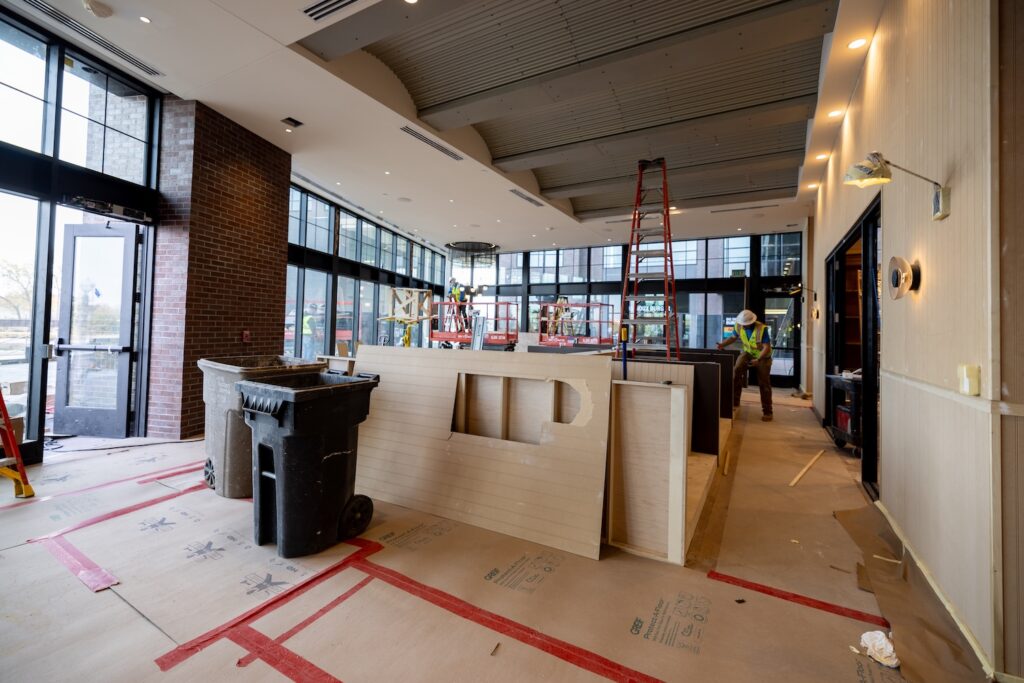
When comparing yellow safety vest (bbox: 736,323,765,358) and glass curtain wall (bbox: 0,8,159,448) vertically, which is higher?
glass curtain wall (bbox: 0,8,159,448)

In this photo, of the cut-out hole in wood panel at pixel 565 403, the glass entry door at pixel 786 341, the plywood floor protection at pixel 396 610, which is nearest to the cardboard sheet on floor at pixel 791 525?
the plywood floor protection at pixel 396 610

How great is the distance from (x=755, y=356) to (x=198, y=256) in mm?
8557

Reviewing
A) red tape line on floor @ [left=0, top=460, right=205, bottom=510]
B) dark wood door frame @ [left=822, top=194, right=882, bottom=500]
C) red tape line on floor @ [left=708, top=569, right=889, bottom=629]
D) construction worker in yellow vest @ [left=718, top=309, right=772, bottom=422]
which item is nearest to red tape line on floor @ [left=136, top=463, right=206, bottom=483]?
red tape line on floor @ [left=0, top=460, right=205, bottom=510]

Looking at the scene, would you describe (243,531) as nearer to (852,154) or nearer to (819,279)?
(852,154)

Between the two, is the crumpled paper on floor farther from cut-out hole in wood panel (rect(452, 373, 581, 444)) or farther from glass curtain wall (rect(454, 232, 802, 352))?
glass curtain wall (rect(454, 232, 802, 352))

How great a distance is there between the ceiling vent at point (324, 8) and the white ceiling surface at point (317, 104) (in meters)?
0.07

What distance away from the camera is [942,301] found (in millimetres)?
2234

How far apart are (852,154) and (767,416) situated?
4.22 meters

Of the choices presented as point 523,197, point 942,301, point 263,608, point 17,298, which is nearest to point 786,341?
point 523,197

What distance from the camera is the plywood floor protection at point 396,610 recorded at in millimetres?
1723

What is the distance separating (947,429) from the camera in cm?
215

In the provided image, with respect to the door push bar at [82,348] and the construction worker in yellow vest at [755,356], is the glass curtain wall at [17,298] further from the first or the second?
the construction worker in yellow vest at [755,356]

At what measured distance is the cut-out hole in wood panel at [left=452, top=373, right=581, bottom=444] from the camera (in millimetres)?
2984

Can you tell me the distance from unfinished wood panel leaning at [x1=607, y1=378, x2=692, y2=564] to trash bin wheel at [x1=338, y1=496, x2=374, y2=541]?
1625 mm
